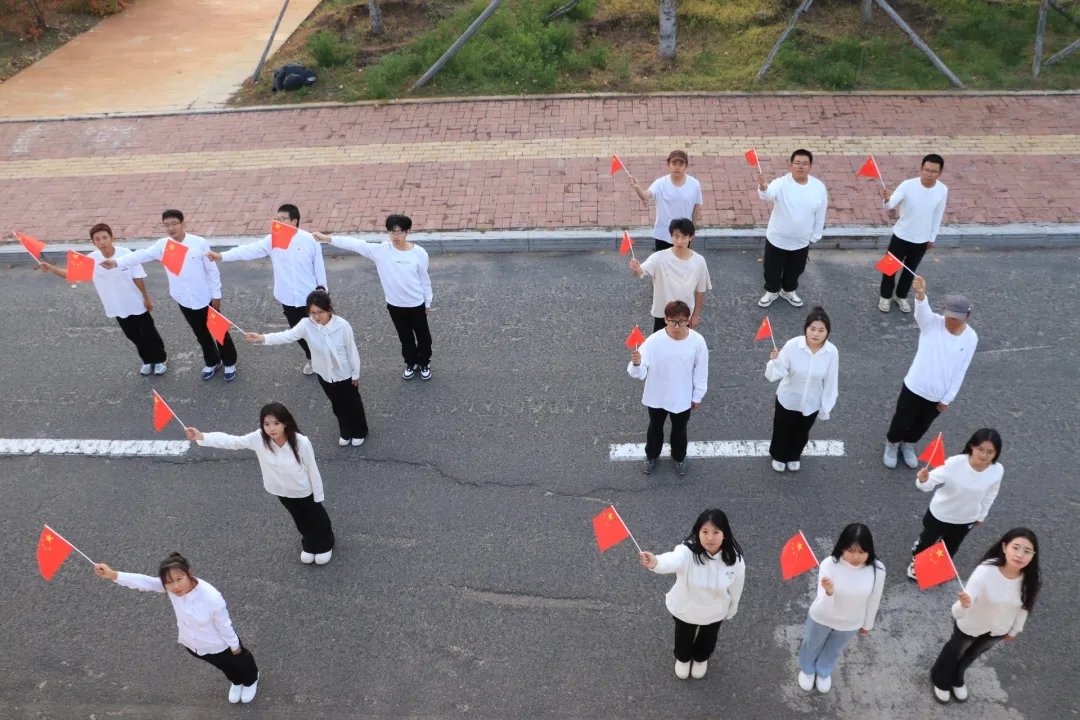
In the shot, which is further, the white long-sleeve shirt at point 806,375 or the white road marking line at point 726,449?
the white road marking line at point 726,449

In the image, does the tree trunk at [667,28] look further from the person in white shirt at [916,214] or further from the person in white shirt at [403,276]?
the person in white shirt at [403,276]

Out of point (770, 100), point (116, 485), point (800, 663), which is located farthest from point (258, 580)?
point (770, 100)

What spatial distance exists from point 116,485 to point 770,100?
31.7ft

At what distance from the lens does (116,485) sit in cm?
644

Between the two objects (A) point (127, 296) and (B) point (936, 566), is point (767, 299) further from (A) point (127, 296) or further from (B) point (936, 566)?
(A) point (127, 296)

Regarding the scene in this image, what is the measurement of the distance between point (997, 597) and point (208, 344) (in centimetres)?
635

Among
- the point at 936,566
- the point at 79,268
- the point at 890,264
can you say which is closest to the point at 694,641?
the point at 936,566

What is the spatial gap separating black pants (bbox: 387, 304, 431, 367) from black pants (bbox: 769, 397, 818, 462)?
2.99m

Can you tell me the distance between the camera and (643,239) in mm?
9102

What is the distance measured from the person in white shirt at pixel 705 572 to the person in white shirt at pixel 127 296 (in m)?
5.13

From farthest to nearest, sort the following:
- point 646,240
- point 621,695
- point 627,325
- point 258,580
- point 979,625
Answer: point 646,240 < point 627,325 < point 258,580 < point 621,695 < point 979,625

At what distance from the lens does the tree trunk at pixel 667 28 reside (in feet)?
40.1

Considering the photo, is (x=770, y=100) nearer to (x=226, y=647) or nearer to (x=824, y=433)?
(x=824, y=433)

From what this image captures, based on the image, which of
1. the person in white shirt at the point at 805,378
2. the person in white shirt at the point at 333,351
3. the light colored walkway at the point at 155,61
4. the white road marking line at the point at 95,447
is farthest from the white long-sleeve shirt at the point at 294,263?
the light colored walkway at the point at 155,61
